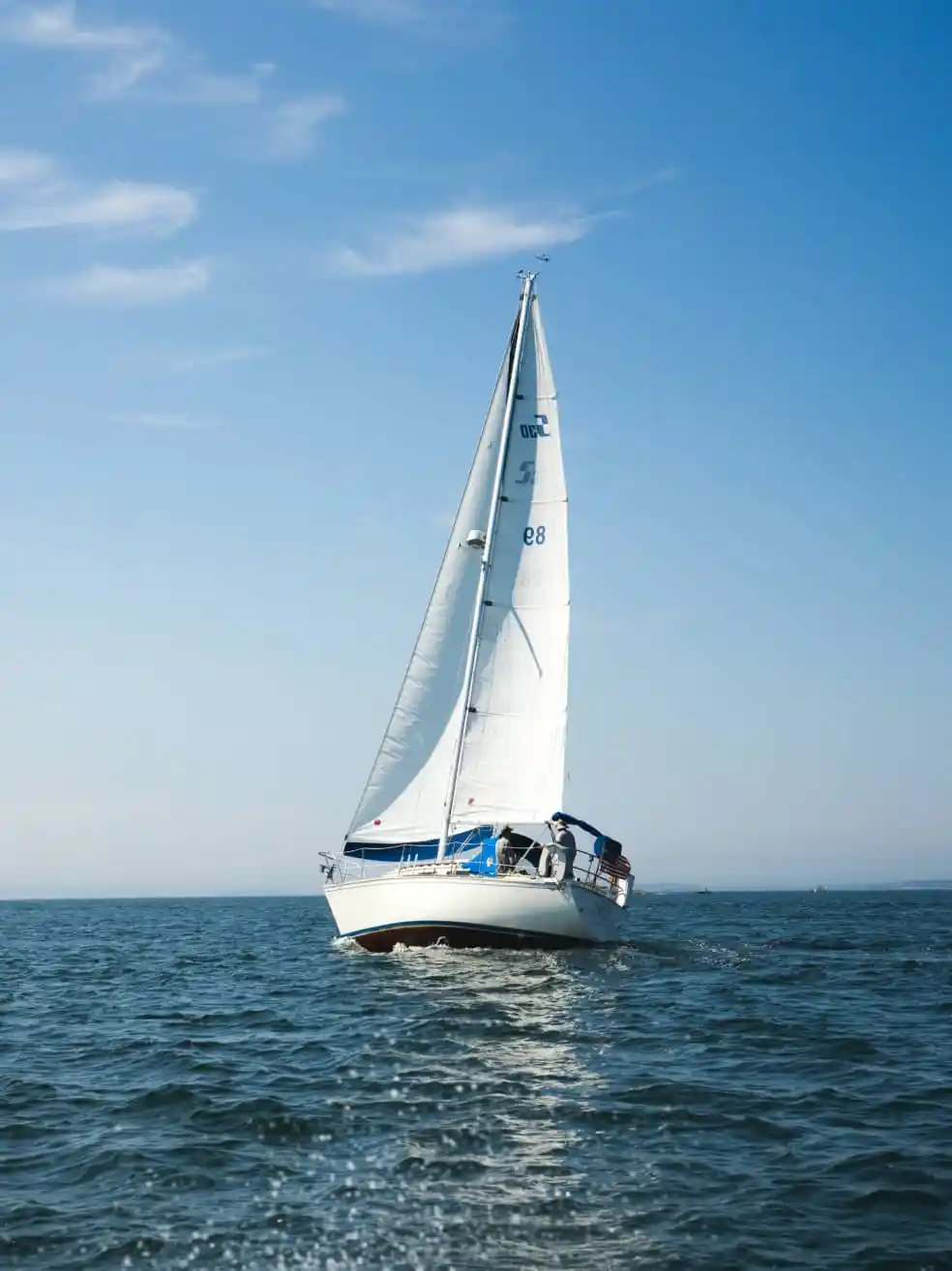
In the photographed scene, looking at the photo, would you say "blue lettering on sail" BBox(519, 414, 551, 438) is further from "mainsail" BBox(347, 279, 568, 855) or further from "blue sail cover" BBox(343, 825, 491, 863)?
"blue sail cover" BBox(343, 825, 491, 863)

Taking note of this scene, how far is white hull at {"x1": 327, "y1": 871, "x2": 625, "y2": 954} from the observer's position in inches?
961

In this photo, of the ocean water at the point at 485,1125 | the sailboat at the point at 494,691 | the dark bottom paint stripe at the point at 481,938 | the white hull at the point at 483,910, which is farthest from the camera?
the sailboat at the point at 494,691

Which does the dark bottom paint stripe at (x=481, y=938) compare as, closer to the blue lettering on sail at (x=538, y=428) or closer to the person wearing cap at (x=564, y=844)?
the person wearing cap at (x=564, y=844)

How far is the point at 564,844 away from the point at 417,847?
15.3 feet

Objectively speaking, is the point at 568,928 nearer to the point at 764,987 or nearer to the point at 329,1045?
the point at 764,987

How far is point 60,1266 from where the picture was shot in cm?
826

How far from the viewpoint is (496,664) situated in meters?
28.9

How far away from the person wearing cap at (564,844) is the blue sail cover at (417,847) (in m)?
2.36

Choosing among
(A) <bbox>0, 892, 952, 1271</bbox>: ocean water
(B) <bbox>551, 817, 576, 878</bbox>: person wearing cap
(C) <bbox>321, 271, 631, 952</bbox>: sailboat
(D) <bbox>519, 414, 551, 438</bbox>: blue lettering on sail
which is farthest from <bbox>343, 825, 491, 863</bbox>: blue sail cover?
(D) <bbox>519, 414, 551, 438</bbox>: blue lettering on sail

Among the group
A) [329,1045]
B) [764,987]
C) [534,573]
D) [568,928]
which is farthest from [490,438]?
[329,1045]

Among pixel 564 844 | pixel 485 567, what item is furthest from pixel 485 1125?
pixel 485 567

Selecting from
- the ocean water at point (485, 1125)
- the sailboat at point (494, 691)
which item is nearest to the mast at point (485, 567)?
the sailboat at point (494, 691)

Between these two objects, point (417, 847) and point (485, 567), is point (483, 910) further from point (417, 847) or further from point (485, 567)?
point (485, 567)

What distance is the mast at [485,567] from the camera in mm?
28406
